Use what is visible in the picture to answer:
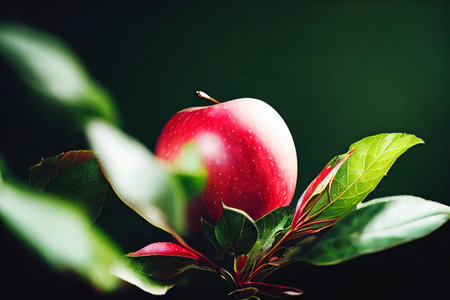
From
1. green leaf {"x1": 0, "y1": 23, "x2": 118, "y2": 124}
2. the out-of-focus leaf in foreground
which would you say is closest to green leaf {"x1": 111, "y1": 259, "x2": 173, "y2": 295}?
the out-of-focus leaf in foreground

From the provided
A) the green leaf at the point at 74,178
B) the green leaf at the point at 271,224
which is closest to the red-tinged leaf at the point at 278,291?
the green leaf at the point at 271,224

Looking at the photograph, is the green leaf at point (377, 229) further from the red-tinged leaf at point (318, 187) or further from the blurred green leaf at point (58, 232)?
the blurred green leaf at point (58, 232)

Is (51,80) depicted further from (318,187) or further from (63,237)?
(318,187)

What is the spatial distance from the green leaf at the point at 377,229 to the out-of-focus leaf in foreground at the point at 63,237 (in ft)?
0.45

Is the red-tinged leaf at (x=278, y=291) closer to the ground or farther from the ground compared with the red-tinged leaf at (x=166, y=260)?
closer to the ground

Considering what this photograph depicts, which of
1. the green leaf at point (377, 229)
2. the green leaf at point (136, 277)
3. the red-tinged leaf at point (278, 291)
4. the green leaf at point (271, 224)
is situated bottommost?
the red-tinged leaf at point (278, 291)

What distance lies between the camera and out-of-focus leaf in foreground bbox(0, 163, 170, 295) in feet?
0.89

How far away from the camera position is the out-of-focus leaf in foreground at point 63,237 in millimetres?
273

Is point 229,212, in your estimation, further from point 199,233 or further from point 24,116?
point 24,116

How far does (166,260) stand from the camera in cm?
33

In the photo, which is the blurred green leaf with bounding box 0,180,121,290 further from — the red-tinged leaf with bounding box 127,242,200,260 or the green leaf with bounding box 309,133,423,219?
the green leaf with bounding box 309,133,423,219

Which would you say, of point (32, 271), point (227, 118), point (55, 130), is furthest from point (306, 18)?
point (32, 271)

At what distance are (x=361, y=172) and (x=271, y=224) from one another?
0.11m

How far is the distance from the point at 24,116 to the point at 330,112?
419 millimetres
